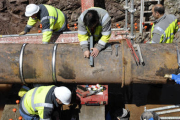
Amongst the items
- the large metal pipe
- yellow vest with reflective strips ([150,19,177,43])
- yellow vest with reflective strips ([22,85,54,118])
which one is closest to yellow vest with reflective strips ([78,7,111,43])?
the large metal pipe

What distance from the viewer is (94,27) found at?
144 inches

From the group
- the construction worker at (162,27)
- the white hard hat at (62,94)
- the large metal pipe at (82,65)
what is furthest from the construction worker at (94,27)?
the construction worker at (162,27)

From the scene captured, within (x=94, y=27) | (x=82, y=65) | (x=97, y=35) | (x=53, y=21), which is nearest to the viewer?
(x=82, y=65)

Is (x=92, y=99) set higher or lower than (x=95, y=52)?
lower

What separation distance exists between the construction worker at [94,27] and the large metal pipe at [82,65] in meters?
0.12

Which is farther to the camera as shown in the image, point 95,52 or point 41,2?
point 41,2

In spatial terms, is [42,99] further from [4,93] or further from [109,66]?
[4,93]

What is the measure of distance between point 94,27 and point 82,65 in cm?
72

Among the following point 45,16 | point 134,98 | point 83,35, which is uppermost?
point 45,16

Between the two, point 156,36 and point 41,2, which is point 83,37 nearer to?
point 156,36

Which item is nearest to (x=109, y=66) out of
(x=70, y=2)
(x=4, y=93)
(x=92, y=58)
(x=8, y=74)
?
(x=92, y=58)

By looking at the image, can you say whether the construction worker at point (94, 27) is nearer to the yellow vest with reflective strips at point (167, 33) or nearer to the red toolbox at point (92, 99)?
the red toolbox at point (92, 99)

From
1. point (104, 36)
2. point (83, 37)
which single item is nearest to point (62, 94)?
point (83, 37)

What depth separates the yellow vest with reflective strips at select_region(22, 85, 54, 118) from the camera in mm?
3467
